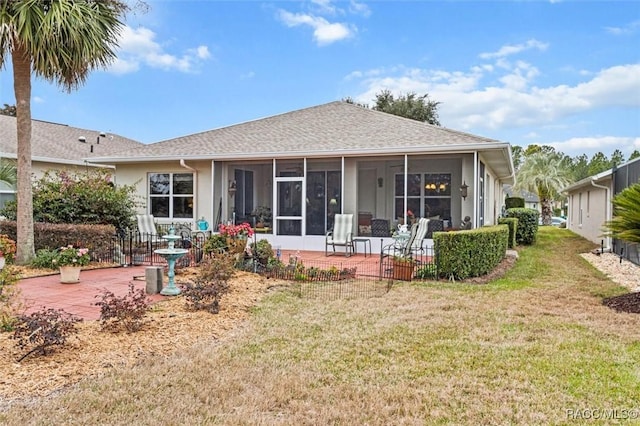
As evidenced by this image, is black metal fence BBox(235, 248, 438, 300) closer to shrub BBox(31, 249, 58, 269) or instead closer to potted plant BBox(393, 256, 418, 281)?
potted plant BBox(393, 256, 418, 281)

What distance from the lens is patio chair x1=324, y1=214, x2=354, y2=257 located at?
12.2m

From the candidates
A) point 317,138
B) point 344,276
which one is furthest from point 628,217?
point 317,138

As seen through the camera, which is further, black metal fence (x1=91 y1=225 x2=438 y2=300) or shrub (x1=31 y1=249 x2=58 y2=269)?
shrub (x1=31 y1=249 x2=58 y2=269)

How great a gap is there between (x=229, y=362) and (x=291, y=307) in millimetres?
2276

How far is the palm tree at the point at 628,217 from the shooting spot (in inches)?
265

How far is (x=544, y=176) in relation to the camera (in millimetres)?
32812

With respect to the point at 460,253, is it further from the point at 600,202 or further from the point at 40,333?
the point at 600,202

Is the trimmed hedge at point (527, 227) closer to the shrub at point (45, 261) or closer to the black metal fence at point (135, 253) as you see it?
the black metal fence at point (135, 253)

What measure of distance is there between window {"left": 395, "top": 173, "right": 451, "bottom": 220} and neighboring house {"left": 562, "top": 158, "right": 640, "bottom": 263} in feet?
13.9

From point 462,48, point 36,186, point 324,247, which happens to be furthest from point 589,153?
point 36,186

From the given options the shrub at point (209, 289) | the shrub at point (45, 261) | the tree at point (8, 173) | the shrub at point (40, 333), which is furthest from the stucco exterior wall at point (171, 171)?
the shrub at point (40, 333)

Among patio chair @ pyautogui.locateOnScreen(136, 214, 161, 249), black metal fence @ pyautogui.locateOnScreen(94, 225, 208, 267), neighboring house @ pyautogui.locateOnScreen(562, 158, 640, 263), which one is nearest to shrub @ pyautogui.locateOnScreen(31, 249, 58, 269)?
black metal fence @ pyautogui.locateOnScreen(94, 225, 208, 267)

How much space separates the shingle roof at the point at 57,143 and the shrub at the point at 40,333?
1250cm

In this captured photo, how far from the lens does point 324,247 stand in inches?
520
